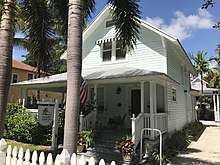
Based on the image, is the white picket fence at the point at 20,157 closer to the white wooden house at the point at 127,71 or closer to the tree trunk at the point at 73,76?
the tree trunk at the point at 73,76

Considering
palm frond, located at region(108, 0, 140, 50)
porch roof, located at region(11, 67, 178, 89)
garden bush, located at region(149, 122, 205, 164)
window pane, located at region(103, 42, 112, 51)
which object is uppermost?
window pane, located at region(103, 42, 112, 51)

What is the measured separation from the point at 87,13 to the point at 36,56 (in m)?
2.69

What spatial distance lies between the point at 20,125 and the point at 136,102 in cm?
738

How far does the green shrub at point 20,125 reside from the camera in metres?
14.5

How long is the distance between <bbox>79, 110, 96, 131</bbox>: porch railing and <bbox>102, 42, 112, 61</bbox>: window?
518cm

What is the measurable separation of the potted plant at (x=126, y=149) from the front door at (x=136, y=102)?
637cm

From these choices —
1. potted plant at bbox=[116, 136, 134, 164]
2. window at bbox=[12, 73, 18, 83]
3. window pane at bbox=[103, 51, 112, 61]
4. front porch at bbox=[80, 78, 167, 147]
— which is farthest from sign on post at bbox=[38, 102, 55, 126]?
window at bbox=[12, 73, 18, 83]

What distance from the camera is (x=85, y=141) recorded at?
1218 centimetres

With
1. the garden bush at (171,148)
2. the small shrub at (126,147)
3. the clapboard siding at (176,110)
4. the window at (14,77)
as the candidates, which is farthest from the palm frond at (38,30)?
the window at (14,77)

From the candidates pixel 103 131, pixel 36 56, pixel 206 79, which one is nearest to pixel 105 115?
pixel 103 131

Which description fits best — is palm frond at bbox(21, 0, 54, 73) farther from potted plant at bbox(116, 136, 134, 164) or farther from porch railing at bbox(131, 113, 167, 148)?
porch railing at bbox(131, 113, 167, 148)

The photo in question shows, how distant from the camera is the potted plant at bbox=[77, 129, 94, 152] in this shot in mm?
12012

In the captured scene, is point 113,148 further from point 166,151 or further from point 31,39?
point 31,39

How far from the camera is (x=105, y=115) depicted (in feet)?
59.2
